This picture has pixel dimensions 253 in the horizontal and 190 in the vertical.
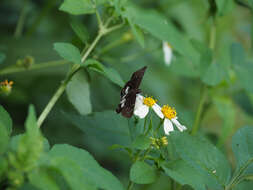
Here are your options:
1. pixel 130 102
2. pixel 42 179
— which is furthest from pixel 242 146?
pixel 42 179

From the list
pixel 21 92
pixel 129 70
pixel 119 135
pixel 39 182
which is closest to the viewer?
pixel 39 182

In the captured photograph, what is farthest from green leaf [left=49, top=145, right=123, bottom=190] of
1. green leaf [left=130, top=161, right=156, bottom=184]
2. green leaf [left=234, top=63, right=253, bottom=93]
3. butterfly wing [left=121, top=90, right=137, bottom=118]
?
green leaf [left=234, top=63, right=253, bottom=93]

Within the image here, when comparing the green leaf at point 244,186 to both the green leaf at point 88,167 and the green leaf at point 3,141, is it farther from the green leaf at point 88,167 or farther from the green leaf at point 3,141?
the green leaf at point 3,141

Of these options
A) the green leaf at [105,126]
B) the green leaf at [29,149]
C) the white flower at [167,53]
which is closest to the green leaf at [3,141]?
the green leaf at [29,149]

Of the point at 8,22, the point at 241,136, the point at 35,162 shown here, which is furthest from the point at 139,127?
the point at 8,22

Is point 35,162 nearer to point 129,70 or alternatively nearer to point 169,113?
point 169,113
